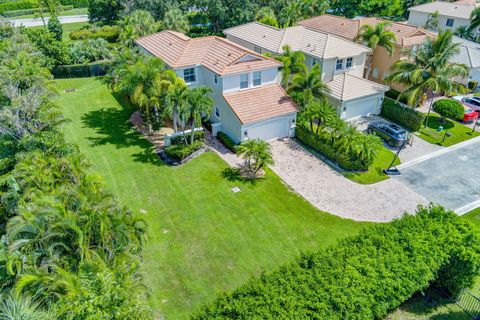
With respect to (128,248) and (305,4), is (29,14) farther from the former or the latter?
(128,248)

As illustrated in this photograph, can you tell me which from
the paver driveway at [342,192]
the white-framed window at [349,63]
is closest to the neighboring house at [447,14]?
the white-framed window at [349,63]

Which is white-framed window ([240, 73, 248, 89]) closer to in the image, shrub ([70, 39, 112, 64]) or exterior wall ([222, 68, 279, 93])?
exterior wall ([222, 68, 279, 93])

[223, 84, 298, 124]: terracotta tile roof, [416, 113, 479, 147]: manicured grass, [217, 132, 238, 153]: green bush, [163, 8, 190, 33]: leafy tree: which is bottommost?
[416, 113, 479, 147]: manicured grass

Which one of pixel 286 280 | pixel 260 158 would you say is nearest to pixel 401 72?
pixel 260 158

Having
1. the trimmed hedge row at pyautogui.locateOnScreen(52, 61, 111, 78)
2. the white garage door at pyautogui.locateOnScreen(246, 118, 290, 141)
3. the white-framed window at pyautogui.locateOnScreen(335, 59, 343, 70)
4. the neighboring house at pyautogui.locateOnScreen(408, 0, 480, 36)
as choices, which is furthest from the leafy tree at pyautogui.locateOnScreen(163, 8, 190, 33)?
the neighboring house at pyautogui.locateOnScreen(408, 0, 480, 36)

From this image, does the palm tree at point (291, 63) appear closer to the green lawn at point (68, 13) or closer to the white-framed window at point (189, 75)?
the white-framed window at point (189, 75)

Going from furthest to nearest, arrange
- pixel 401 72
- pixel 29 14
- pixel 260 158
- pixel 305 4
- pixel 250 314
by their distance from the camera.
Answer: pixel 29 14 < pixel 305 4 < pixel 401 72 < pixel 260 158 < pixel 250 314

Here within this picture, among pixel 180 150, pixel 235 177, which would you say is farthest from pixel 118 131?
pixel 235 177
